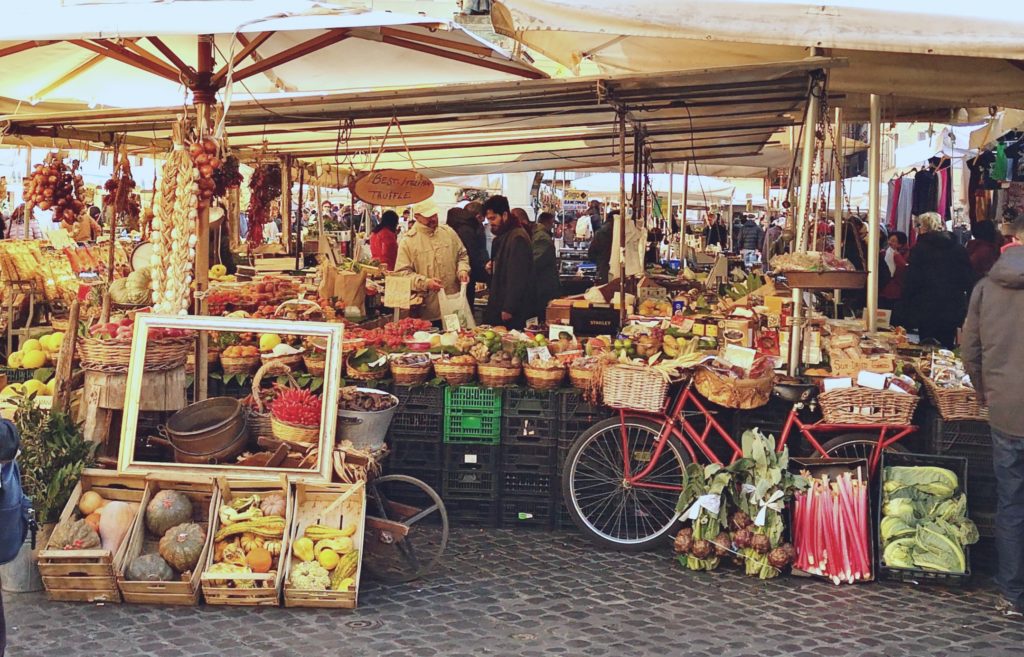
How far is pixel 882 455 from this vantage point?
632 cm

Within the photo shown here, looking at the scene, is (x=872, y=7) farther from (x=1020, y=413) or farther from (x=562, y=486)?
(x=562, y=486)

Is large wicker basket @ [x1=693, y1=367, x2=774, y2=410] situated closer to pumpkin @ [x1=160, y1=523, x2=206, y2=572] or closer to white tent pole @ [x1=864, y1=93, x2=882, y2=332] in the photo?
white tent pole @ [x1=864, y1=93, x2=882, y2=332]

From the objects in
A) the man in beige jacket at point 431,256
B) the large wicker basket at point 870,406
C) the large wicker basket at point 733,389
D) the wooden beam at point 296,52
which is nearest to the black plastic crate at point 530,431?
the large wicker basket at point 733,389

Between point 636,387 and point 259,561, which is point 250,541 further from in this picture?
point 636,387

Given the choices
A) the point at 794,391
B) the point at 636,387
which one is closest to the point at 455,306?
the point at 636,387

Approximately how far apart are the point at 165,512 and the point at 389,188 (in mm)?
5055

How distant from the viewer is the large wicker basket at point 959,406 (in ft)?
20.7

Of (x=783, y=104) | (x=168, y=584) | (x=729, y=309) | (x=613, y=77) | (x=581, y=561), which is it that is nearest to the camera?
(x=168, y=584)

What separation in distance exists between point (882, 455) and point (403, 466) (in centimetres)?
284

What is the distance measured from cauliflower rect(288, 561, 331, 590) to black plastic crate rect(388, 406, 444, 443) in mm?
1683

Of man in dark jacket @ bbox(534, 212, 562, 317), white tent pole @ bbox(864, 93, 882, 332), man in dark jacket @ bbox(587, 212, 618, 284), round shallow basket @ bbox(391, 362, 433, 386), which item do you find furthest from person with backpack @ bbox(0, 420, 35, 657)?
man in dark jacket @ bbox(587, 212, 618, 284)

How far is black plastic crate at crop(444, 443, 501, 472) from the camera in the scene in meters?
7.10

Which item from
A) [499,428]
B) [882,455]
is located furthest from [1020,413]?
[499,428]

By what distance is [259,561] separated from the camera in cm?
557
